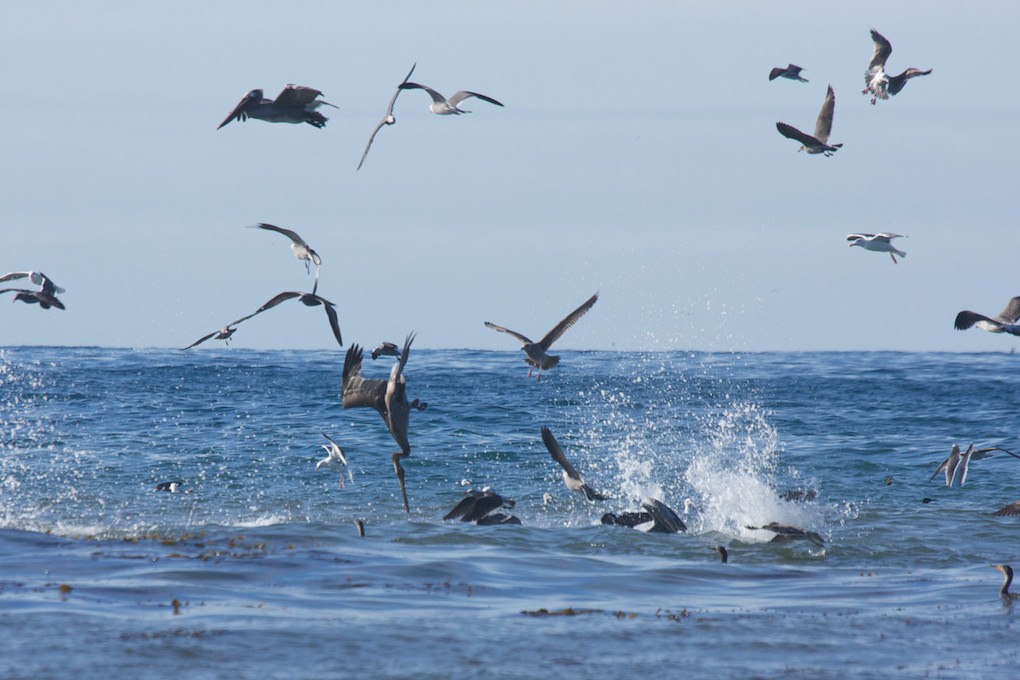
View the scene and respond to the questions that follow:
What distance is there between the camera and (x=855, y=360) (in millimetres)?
43375

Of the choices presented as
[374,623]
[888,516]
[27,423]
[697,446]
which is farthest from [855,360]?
[374,623]

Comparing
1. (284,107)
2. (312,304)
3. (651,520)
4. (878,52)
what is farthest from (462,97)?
(878,52)

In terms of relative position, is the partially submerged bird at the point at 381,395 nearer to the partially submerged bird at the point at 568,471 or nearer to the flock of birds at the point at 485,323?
the flock of birds at the point at 485,323

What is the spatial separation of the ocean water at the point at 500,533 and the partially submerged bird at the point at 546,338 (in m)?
2.46

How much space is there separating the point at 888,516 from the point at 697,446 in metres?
8.38

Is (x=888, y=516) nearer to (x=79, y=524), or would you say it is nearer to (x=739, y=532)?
(x=739, y=532)

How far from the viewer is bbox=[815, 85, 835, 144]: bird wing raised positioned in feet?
54.8

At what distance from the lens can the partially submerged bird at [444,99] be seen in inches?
587

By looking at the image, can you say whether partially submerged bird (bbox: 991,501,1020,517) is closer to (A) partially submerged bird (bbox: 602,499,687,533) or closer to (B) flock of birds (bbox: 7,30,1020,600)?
(B) flock of birds (bbox: 7,30,1020,600)

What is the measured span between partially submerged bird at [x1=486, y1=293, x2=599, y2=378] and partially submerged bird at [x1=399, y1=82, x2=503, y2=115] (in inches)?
125

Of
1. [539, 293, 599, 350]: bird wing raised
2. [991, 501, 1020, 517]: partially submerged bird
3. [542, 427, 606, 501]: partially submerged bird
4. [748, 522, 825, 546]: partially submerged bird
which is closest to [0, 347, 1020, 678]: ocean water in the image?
[748, 522, 825, 546]: partially submerged bird

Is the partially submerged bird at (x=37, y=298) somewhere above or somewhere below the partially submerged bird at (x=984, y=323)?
below

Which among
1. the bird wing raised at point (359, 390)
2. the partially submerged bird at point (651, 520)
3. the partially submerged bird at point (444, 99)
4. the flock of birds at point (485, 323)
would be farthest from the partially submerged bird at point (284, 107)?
the partially submerged bird at point (651, 520)

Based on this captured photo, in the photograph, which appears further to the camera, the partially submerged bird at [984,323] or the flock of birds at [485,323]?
the partially submerged bird at [984,323]
